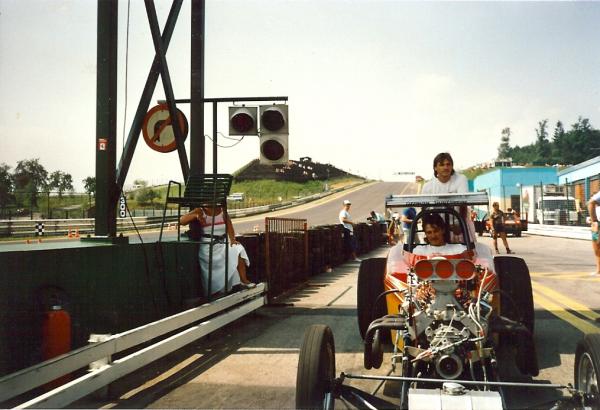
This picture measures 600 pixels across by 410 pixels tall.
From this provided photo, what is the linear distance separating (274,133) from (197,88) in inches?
55.8

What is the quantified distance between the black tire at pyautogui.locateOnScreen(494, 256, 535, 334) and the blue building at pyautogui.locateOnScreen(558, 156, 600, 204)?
24578 millimetres

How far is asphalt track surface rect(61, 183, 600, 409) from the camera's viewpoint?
15.0 feet

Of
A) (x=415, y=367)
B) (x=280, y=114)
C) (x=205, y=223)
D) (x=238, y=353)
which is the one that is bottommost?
(x=238, y=353)

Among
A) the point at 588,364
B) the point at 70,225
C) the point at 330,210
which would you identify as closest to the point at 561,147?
the point at 330,210

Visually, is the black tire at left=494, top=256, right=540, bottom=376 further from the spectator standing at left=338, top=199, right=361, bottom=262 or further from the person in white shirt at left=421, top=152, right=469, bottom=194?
the spectator standing at left=338, top=199, right=361, bottom=262

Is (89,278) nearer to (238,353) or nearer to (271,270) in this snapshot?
(238,353)

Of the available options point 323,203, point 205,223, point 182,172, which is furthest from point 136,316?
point 323,203

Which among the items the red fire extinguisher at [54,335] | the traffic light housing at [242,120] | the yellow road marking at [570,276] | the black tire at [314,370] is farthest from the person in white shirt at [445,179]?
the yellow road marking at [570,276]

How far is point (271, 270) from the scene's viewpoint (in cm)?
947

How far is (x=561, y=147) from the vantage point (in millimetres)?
130500

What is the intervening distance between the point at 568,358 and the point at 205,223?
464 cm

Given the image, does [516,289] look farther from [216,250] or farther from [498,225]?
[498,225]

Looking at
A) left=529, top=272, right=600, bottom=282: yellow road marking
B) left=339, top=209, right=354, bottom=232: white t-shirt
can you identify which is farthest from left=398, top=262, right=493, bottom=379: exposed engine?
left=339, top=209, right=354, bottom=232: white t-shirt

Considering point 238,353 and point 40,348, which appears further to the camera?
point 238,353
